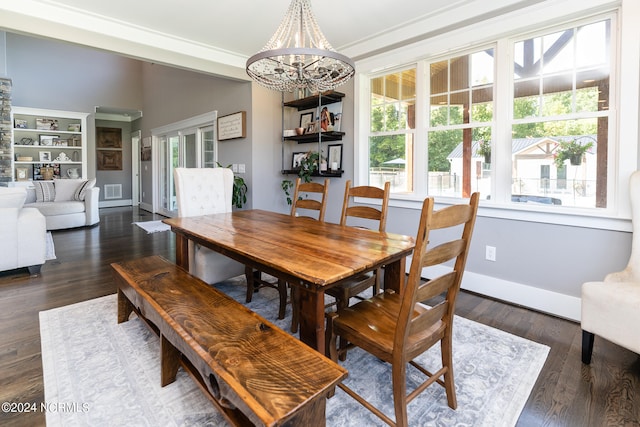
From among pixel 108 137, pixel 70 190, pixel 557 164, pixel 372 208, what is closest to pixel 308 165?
pixel 372 208

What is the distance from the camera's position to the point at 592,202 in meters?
2.39

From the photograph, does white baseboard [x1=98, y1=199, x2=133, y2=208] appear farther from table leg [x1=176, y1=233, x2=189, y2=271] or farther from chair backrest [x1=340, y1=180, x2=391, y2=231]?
chair backrest [x1=340, y1=180, x2=391, y2=231]

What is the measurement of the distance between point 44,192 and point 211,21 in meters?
4.83

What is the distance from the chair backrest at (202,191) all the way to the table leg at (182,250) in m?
0.41

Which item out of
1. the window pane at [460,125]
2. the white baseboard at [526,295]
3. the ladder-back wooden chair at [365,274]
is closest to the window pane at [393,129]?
the window pane at [460,125]

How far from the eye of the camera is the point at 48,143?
7324 millimetres

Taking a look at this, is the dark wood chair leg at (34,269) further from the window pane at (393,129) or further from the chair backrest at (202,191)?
the window pane at (393,129)

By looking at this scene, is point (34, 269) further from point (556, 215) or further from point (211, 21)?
point (556, 215)

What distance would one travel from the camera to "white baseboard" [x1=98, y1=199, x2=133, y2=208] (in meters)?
8.94

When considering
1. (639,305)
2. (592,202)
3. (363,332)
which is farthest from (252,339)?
(592,202)

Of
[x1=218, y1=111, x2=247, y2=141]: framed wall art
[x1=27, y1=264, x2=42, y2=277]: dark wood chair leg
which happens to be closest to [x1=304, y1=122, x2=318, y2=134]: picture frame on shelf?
[x1=218, y1=111, x2=247, y2=141]: framed wall art

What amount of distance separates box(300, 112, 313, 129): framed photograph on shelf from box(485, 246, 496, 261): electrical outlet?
2647 millimetres

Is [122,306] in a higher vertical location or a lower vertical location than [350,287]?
lower

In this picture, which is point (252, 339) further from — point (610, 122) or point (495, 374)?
point (610, 122)
